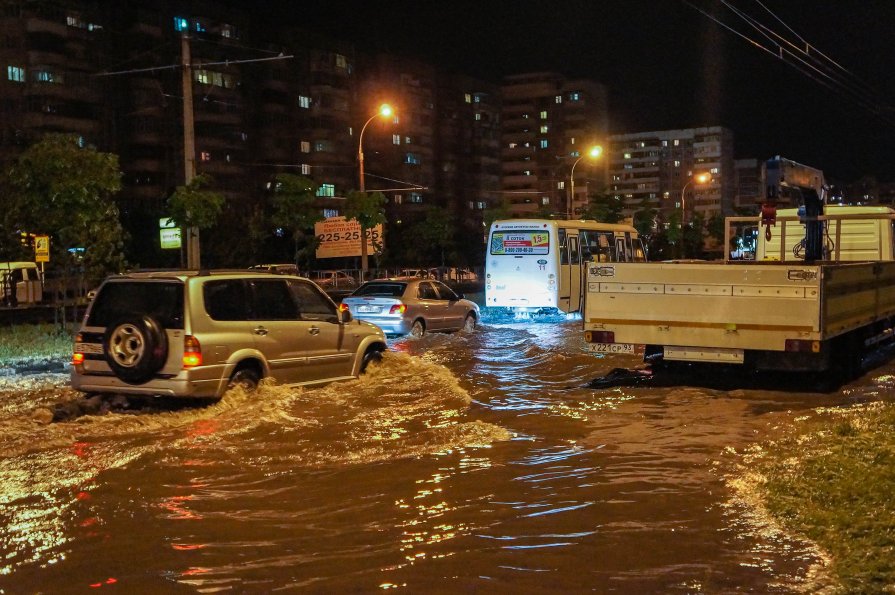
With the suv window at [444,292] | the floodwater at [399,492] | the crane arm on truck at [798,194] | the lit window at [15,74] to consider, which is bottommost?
the floodwater at [399,492]

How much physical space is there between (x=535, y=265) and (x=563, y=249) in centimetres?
98

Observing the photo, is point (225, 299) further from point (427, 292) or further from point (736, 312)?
point (427, 292)

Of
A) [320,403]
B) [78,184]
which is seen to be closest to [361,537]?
[320,403]

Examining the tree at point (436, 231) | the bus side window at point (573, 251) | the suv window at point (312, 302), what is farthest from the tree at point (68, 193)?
the tree at point (436, 231)

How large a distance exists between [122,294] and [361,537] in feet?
18.5

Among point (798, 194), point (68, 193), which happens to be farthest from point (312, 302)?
point (798, 194)

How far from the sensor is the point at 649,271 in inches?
501

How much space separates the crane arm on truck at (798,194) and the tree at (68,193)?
12633 mm

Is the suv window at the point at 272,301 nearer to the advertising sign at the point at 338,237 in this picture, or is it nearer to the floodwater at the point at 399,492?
the floodwater at the point at 399,492

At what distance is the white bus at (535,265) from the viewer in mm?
27031

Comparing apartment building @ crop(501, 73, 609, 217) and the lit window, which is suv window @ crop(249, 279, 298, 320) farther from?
apartment building @ crop(501, 73, 609, 217)

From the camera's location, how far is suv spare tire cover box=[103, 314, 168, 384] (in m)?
10.4

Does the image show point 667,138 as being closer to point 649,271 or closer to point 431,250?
point 431,250

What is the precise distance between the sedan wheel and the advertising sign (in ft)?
75.4
